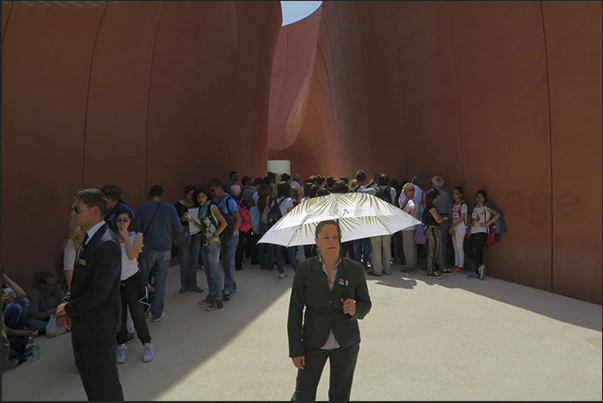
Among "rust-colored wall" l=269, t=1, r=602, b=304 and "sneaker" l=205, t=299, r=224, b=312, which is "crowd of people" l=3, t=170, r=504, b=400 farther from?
"rust-colored wall" l=269, t=1, r=602, b=304

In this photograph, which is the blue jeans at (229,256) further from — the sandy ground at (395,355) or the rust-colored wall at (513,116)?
the rust-colored wall at (513,116)

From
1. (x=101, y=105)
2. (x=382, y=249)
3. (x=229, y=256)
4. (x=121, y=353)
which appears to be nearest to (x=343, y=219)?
(x=121, y=353)

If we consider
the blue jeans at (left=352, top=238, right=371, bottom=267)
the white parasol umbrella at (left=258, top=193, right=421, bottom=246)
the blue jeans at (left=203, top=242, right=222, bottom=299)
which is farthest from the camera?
the blue jeans at (left=352, top=238, right=371, bottom=267)

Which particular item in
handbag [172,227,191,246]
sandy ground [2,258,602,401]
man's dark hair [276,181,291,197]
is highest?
man's dark hair [276,181,291,197]

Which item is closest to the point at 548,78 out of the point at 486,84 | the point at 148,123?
the point at 486,84

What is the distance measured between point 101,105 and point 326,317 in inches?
217

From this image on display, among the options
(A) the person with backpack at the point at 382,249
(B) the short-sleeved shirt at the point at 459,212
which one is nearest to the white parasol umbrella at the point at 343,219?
(A) the person with backpack at the point at 382,249

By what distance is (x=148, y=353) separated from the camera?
3.78 meters

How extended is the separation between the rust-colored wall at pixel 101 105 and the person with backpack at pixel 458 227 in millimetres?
5767

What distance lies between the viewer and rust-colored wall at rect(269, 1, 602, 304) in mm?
4941

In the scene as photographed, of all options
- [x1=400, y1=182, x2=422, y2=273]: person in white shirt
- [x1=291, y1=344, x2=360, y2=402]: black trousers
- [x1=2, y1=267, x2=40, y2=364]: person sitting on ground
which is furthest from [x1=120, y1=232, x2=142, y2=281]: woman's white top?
[x1=400, y1=182, x2=422, y2=273]: person in white shirt

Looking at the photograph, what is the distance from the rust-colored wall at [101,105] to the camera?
4.80m

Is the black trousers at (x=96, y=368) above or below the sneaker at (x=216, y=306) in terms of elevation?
above

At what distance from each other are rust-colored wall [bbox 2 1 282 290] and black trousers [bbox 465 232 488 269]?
238 inches
